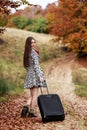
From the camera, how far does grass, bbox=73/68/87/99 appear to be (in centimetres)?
1493

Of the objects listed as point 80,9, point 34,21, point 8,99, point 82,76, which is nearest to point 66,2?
point 80,9

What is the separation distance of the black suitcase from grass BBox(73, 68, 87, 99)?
4685 mm

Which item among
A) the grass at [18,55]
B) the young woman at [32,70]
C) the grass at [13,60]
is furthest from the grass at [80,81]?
the young woman at [32,70]

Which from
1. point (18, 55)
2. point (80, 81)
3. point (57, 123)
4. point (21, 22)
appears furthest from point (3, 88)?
point (21, 22)

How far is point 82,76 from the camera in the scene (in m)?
18.6

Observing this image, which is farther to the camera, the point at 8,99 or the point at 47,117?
the point at 8,99

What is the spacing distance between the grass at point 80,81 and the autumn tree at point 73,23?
5.63 ft

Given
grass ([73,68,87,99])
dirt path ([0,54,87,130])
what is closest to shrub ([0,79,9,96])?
dirt path ([0,54,87,130])

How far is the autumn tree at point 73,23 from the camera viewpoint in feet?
69.8

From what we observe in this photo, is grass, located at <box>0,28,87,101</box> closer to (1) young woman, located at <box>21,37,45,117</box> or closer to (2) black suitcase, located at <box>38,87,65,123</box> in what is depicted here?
(1) young woman, located at <box>21,37,45,117</box>

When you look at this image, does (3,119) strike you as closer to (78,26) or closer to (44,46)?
(78,26)

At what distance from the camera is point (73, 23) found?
2170 centimetres

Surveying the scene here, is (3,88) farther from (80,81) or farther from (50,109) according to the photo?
(80,81)

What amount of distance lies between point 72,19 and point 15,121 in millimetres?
12398
